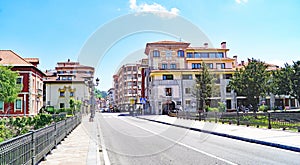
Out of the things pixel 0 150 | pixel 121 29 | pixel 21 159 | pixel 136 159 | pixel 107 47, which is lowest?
pixel 136 159

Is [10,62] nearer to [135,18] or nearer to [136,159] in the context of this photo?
[135,18]

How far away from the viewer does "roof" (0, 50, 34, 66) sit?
147 ft

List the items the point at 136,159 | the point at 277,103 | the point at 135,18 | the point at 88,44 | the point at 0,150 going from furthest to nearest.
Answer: the point at 277,103
the point at 135,18
the point at 88,44
the point at 136,159
the point at 0,150

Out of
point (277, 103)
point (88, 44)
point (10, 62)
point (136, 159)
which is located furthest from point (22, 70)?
point (277, 103)

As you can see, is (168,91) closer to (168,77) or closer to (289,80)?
(168,77)

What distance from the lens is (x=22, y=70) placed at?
44844 millimetres

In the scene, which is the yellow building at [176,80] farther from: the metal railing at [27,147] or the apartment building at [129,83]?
the apartment building at [129,83]

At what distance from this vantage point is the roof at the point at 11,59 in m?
44.7

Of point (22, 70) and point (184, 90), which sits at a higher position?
point (22, 70)

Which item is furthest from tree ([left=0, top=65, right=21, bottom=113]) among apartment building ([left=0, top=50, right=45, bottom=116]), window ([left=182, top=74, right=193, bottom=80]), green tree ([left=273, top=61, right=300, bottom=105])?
green tree ([left=273, top=61, right=300, bottom=105])

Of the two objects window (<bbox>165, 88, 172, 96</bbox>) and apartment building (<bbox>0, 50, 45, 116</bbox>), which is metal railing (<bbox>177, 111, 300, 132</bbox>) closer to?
window (<bbox>165, 88, 172, 96</bbox>)

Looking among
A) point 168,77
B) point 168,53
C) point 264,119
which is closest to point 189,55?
point 168,53

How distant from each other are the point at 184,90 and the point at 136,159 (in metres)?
45.5

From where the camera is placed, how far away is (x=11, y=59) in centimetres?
4572
